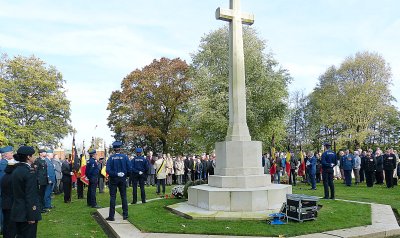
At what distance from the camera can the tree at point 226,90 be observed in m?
33.4

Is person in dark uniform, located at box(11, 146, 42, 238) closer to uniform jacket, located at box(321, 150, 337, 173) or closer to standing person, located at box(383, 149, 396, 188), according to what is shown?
uniform jacket, located at box(321, 150, 337, 173)

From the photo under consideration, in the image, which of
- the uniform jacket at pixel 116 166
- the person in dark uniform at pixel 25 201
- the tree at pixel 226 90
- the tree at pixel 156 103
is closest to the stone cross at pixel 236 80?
the uniform jacket at pixel 116 166

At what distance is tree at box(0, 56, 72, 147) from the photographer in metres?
39.7

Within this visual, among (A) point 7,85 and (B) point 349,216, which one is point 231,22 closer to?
(B) point 349,216

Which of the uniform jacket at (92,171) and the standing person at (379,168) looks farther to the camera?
the standing person at (379,168)

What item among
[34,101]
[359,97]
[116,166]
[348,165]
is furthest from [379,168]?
[34,101]

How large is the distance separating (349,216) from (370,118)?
38.4 meters

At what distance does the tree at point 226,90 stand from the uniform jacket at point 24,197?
26.2m

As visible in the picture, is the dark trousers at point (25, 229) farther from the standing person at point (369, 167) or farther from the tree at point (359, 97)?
the tree at point (359, 97)

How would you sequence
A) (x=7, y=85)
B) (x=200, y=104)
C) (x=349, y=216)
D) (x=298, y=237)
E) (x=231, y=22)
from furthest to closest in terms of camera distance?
(x=7, y=85) < (x=200, y=104) < (x=231, y=22) < (x=349, y=216) < (x=298, y=237)

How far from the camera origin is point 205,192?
11.0 m

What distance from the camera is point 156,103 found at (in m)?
44.1

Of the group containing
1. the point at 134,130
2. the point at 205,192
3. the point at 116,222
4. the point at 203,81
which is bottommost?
the point at 116,222

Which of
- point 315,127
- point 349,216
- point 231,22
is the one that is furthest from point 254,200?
point 315,127
